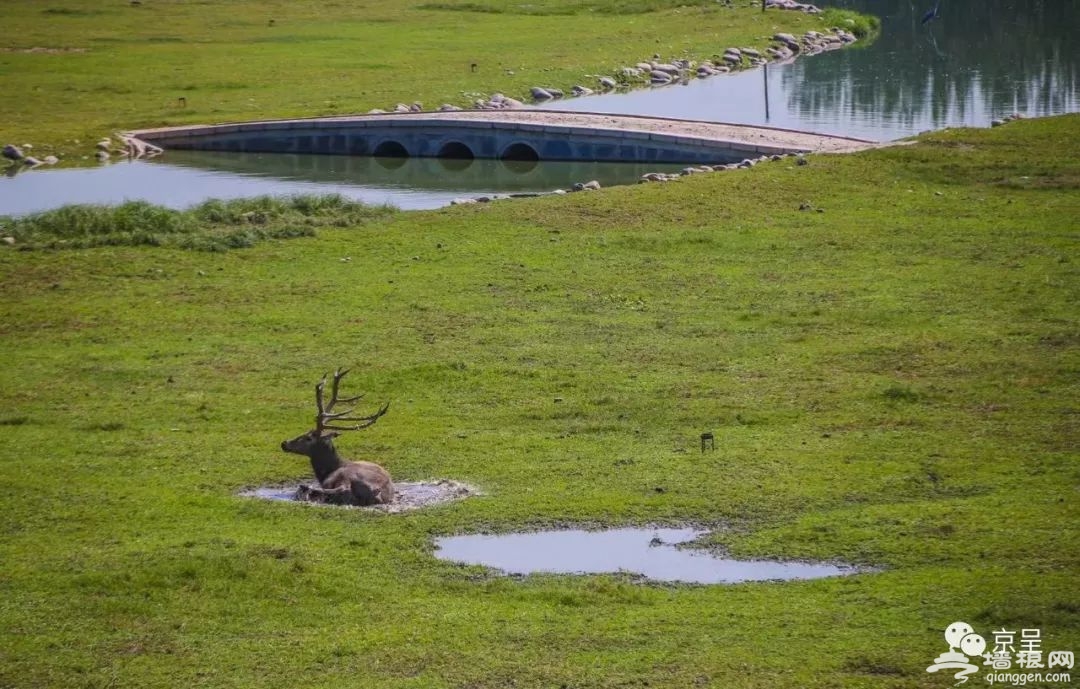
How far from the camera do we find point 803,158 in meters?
34.6

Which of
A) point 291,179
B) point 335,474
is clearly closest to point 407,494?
point 335,474

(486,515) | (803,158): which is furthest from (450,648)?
(803,158)

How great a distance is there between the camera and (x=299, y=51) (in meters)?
61.9

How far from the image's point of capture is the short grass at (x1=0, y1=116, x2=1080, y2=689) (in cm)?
1215

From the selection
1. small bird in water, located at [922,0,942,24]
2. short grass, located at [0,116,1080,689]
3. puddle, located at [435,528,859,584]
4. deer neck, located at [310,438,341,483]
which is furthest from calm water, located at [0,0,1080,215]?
puddle, located at [435,528,859,584]

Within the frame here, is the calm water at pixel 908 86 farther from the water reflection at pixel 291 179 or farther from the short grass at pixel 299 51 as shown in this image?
the water reflection at pixel 291 179

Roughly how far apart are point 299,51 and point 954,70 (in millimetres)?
24287

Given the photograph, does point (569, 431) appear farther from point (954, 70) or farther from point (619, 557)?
point (954, 70)

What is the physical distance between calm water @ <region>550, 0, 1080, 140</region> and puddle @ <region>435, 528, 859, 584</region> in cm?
3116

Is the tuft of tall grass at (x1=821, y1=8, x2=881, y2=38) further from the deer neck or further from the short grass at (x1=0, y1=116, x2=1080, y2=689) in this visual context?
the deer neck

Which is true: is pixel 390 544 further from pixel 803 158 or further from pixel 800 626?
pixel 803 158

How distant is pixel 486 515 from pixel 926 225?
1579 cm

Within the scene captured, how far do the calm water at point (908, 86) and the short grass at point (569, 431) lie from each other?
16373 millimetres

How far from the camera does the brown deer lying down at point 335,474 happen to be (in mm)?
15648
